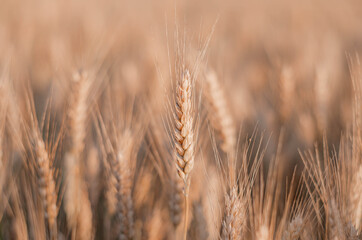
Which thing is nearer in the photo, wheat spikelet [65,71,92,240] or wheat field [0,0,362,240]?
wheat field [0,0,362,240]

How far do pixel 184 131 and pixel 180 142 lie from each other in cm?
4

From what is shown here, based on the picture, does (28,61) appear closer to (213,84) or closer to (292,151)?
(213,84)

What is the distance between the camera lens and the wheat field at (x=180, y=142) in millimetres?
1063

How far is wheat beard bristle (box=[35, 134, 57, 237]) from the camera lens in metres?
1.11

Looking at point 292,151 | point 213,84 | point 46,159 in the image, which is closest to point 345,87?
point 292,151

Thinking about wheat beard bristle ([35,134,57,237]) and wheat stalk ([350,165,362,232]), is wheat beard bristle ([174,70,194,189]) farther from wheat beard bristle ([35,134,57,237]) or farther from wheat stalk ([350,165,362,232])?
wheat stalk ([350,165,362,232])

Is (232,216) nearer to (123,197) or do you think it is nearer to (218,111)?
(123,197)

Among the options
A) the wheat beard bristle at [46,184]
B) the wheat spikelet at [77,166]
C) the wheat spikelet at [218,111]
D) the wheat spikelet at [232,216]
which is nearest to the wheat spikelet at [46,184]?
the wheat beard bristle at [46,184]

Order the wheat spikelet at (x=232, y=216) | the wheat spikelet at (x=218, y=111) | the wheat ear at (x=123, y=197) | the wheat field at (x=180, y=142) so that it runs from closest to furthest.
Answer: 1. the wheat spikelet at (x=232, y=216)
2. the wheat field at (x=180, y=142)
3. the wheat ear at (x=123, y=197)
4. the wheat spikelet at (x=218, y=111)

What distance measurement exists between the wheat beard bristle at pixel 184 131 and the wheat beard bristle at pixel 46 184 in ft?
1.55

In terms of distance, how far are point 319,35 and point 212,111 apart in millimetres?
3056

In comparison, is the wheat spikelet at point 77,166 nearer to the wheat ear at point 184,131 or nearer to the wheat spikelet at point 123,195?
the wheat spikelet at point 123,195

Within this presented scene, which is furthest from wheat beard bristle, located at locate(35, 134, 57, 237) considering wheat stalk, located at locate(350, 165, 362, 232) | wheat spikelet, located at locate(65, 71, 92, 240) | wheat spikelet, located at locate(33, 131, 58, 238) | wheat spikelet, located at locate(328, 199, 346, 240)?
wheat stalk, located at locate(350, 165, 362, 232)

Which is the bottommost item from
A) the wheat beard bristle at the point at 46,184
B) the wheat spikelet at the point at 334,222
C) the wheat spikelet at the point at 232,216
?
the wheat spikelet at the point at 334,222
